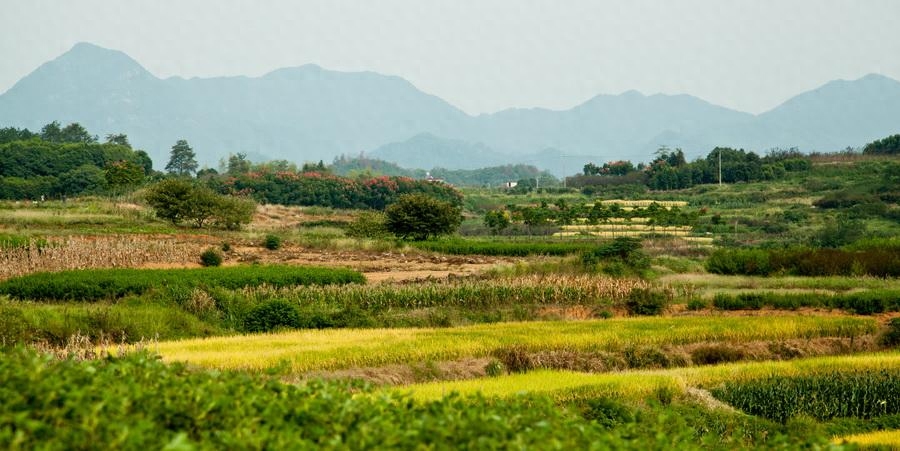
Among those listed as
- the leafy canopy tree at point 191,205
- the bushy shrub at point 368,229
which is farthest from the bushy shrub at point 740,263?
the leafy canopy tree at point 191,205

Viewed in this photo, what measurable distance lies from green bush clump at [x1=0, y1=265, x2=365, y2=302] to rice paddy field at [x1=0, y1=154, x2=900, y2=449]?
0.07m

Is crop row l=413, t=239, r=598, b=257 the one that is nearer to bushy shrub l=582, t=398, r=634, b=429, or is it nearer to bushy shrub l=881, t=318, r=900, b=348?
bushy shrub l=881, t=318, r=900, b=348

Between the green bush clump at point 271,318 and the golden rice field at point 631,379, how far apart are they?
800 cm

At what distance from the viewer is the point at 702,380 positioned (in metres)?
16.5

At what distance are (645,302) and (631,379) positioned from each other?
11384mm

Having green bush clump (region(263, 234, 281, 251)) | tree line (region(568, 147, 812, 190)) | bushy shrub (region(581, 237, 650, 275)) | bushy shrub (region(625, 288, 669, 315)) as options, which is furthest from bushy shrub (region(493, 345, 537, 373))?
tree line (region(568, 147, 812, 190))

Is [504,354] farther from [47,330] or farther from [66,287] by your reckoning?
[66,287]

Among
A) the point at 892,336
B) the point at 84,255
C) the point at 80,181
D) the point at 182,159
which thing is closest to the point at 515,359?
the point at 892,336

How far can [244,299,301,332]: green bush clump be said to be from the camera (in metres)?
22.8

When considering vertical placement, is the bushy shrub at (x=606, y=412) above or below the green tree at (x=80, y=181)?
below

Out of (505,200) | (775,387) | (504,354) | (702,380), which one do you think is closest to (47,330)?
(504,354)

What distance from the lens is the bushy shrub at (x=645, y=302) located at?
86.7 feet

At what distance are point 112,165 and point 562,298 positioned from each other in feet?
174

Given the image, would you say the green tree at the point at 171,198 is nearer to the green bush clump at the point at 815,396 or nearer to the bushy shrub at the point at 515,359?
the bushy shrub at the point at 515,359
